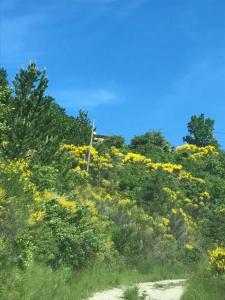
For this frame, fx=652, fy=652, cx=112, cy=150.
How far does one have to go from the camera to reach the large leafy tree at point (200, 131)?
268ft

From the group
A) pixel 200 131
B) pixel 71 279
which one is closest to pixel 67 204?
pixel 71 279

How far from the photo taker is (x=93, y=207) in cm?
3008

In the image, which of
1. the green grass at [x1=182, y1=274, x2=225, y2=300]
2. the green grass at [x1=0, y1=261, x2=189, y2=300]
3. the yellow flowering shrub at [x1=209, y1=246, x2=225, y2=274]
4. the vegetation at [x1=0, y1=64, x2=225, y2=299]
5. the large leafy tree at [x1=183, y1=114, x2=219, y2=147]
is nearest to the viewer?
the green grass at [x1=0, y1=261, x2=189, y2=300]

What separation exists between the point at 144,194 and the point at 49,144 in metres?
13.9

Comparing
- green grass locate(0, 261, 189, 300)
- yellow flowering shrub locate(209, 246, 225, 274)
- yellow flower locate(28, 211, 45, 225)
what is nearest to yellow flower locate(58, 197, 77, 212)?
green grass locate(0, 261, 189, 300)

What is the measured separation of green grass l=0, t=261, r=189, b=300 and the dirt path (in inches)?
17.3

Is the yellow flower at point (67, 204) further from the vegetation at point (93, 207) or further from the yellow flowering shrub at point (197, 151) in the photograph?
the yellow flowering shrub at point (197, 151)

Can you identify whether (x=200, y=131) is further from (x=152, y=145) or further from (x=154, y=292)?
(x=154, y=292)

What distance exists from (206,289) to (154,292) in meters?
4.42

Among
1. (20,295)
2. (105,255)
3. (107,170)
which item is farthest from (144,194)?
(20,295)

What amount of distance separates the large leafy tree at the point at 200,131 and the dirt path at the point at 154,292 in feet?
175

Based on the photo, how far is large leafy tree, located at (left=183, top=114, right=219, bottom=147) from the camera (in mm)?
81625

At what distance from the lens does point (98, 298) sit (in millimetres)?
19719

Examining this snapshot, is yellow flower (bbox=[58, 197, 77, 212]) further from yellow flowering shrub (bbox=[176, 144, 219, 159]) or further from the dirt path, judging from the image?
yellow flowering shrub (bbox=[176, 144, 219, 159])
